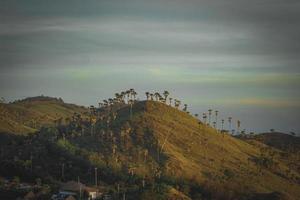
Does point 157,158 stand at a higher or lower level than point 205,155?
higher

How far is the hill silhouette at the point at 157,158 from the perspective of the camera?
130 meters

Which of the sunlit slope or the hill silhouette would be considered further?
the sunlit slope

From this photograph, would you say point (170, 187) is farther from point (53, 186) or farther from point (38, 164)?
point (38, 164)

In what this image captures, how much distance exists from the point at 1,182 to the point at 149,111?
64086 millimetres

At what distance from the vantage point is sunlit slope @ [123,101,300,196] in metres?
141

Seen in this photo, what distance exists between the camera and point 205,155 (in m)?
160

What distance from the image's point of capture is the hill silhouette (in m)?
130

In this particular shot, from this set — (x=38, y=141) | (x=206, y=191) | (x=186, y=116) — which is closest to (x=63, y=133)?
(x=38, y=141)

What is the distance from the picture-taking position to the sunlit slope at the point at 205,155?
141000 mm

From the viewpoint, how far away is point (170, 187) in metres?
121

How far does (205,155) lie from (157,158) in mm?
17142

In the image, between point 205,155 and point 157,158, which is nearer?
point 157,158

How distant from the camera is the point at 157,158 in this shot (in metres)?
148

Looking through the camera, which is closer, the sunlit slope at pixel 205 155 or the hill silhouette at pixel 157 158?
the hill silhouette at pixel 157 158
